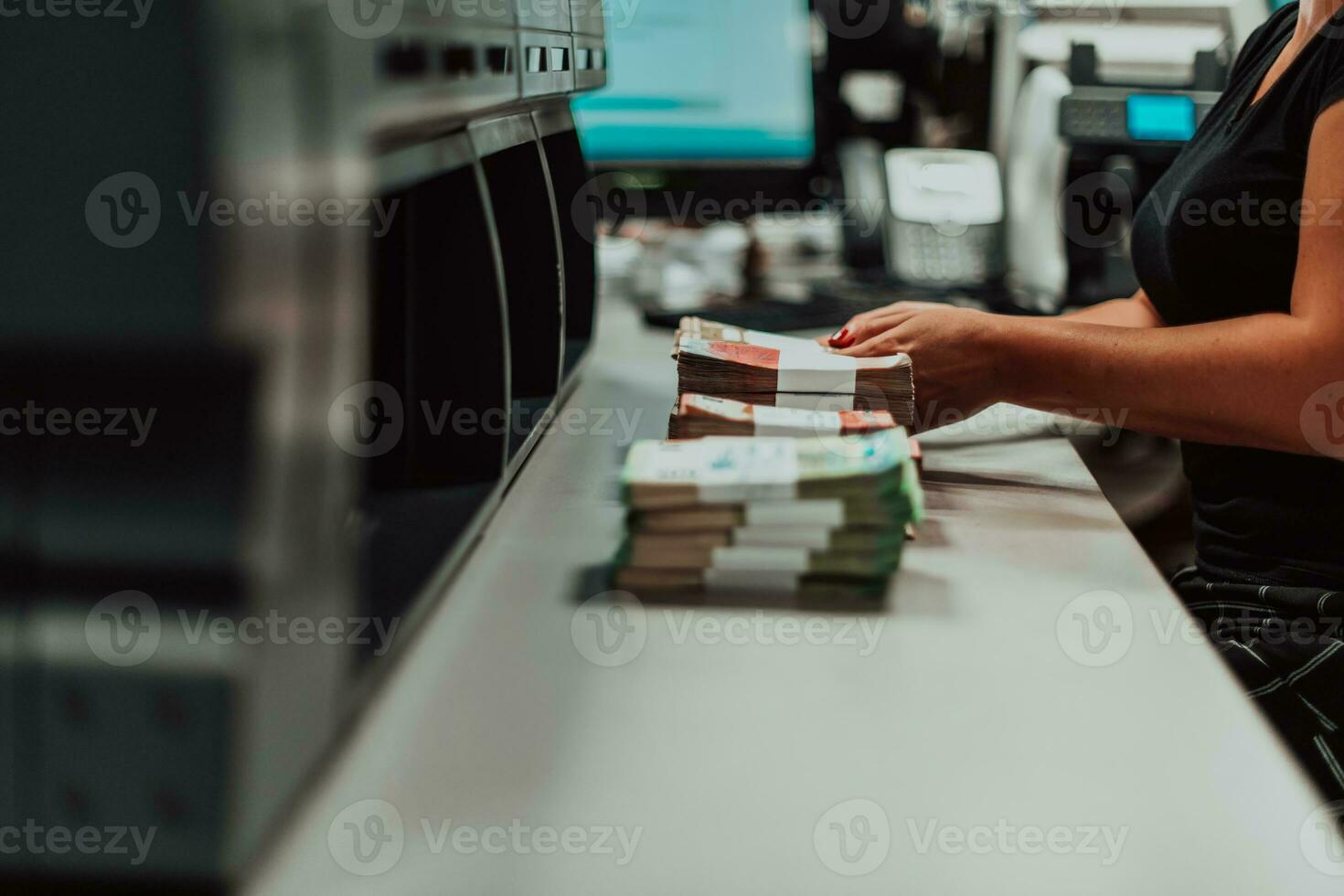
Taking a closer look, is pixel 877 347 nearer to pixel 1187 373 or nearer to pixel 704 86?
pixel 1187 373

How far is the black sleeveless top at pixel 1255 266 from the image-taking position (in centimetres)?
104

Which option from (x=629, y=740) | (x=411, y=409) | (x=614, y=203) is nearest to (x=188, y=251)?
(x=629, y=740)

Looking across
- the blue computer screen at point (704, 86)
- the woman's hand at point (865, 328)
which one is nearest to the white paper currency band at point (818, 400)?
the woman's hand at point (865, 328)

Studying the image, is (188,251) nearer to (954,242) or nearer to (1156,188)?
(1156,188)

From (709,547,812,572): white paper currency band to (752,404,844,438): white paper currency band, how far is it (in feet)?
0.42

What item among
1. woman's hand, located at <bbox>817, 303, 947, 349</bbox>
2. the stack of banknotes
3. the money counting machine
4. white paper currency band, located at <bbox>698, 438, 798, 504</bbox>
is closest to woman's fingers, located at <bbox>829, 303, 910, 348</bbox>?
woman's hand, located at <bbox>817, 303, 947, 349</bbox>

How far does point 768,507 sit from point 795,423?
146mm

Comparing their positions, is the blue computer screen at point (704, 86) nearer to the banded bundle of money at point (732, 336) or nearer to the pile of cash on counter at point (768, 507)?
the banded bundle of money at point (732, 336)

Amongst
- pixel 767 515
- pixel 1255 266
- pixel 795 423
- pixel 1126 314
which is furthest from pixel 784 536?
pixel 1126 314

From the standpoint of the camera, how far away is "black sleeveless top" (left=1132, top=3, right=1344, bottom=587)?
104cm

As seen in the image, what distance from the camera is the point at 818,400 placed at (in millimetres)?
995

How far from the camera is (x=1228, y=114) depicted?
3.86 feet

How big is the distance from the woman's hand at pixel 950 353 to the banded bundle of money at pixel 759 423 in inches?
6.8

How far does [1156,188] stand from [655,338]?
692mm
